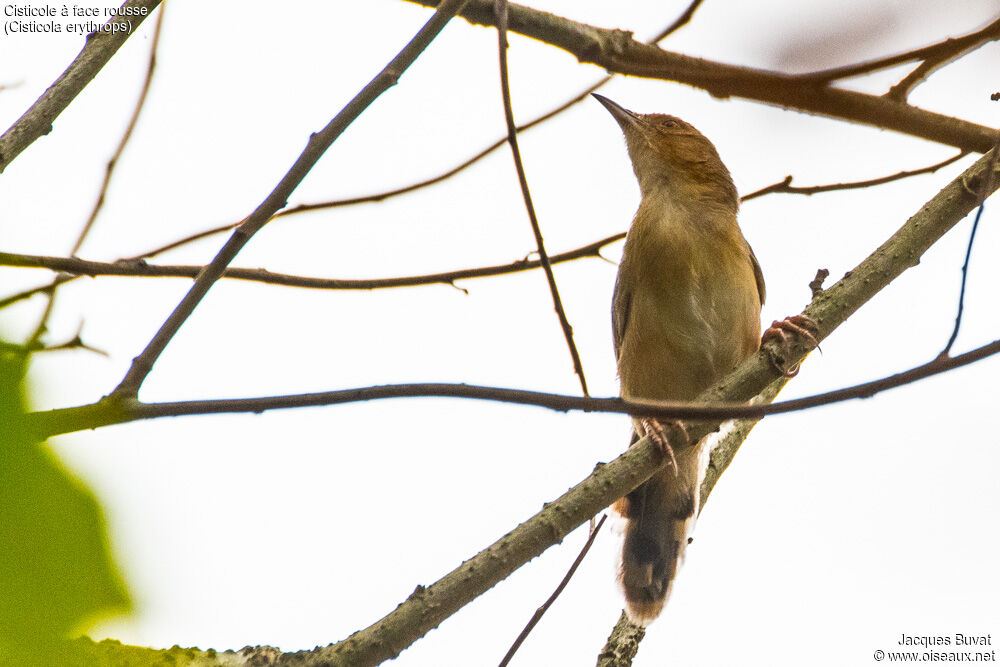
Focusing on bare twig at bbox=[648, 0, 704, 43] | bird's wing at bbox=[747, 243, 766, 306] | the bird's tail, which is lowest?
the bird's tail

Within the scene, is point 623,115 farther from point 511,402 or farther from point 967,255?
point 511,402

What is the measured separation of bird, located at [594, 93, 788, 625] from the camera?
5039mm

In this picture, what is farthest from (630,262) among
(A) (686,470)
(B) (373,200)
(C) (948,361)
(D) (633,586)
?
(C) (948,361)

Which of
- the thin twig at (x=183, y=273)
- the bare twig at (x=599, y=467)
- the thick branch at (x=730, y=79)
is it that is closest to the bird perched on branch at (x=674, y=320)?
the bare twig at (x=599, y=467)

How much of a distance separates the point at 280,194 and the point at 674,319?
326 cm

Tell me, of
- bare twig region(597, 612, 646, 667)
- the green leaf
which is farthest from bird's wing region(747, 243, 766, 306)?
the green leaf

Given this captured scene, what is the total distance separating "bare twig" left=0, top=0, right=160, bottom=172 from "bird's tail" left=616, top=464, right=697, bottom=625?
3806mm

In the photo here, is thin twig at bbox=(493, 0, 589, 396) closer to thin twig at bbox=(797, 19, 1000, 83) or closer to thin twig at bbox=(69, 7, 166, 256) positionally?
thin twig at bbox=(797, 19, 1000, 83)

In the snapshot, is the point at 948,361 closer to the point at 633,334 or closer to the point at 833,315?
the point at 833,315

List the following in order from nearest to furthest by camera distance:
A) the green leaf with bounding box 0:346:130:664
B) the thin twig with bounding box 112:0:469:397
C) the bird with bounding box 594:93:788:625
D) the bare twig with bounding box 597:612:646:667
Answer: the green leaf with bounding box 0:346:130:664 → the thin twig with bounding box 112:0:469:397 → the bare twig with bounding box 597:612:646:667 → the bird with bounding box 594:93:788:625

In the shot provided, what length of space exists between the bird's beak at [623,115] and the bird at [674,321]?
450 millimetres

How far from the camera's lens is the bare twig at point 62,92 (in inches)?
92.7

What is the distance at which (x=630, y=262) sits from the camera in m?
5.29

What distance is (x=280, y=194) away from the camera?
213cm
